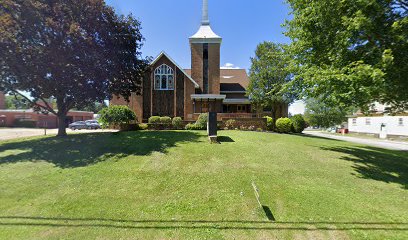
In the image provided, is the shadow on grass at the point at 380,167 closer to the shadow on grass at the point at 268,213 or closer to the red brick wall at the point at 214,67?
the shadow on grass at the point at 268,213

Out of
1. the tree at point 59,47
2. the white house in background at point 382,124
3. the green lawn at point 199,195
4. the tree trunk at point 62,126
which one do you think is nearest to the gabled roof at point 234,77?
the white house in background at point 382,124

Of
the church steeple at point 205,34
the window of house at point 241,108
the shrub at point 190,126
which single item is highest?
the church steeple at point 205,34

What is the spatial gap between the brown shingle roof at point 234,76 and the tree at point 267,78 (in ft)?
24.6

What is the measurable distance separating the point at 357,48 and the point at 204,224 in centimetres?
914

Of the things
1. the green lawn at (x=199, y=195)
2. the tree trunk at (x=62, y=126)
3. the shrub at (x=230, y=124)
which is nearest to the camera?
the green lawn at (x=199, y=195)

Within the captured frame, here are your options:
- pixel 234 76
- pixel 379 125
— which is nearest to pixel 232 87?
pixel 234 76

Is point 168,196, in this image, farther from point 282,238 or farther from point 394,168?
point 394,168

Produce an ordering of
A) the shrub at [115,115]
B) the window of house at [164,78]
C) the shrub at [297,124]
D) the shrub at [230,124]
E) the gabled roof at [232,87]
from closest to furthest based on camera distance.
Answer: the shrub at [115,115]
the shrub at [230,124]
the shrub at [297,124]
the window of house at [164,78]
the gabled roof at [232,87]

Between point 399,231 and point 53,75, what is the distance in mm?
16736

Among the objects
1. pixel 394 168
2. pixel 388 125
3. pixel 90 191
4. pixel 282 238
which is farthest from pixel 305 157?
pixel 388 125

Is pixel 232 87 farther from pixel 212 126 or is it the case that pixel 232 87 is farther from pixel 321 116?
pixel 321 116

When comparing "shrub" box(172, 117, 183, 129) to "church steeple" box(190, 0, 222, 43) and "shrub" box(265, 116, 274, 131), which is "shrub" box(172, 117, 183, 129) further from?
"church steeple" box(190, 0, 222, 43)

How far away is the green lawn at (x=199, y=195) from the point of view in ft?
15.4

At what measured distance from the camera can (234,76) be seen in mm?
33719
